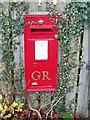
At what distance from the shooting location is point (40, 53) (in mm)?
3443

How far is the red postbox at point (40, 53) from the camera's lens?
10.9 ft

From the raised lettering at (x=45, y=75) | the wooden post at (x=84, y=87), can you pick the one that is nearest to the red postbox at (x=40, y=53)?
the raised lettering at (x=45, y=75)

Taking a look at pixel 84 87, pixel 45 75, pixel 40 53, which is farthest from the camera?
pixel 84 87

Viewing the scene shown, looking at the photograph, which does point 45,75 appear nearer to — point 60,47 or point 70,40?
point 60,47

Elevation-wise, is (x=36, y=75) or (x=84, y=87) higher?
(x=36, y=75)

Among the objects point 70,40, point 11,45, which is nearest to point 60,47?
point 70,40

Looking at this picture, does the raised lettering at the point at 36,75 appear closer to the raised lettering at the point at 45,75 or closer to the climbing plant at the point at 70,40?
the raised lettering at the point at 45,75

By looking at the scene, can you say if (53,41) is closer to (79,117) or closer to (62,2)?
(62,2)

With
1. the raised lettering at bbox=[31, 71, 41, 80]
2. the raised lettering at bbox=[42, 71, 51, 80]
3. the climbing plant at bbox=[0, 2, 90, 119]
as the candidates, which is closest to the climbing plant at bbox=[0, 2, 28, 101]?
the climbing plant at bbox=[0, 2, 90, 119]

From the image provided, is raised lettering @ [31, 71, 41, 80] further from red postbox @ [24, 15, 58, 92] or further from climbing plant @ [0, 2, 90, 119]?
climbing plant @ [0, 2, 90, 119]

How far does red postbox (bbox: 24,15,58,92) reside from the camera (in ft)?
10.9

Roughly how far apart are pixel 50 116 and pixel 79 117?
0.42 metres

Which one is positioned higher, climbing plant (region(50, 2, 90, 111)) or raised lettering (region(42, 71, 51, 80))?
climbing plant (region(50, 2, 90, 111))

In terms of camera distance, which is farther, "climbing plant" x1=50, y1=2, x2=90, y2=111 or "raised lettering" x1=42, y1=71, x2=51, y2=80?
"raised lettering" x1=42, y1=71, x2=51, y2=80
